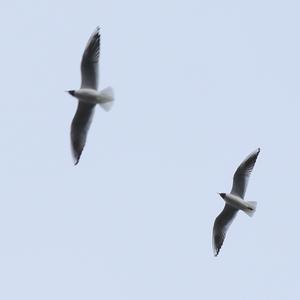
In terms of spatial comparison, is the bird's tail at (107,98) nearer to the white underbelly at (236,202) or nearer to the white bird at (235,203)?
the white bird at (235,203)

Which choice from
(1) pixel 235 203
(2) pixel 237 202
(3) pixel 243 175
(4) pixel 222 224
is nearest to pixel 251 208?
(2) pixel 237 202

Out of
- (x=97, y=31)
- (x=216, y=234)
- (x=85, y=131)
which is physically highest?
(x=97, y=31)

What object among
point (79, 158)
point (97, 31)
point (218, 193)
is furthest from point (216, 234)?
point (97, 31)

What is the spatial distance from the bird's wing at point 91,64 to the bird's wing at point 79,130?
838mm

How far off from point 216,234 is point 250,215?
5.63 feet

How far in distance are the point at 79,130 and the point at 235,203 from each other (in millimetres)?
4826

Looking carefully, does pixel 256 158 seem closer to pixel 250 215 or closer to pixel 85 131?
pixel 250 215

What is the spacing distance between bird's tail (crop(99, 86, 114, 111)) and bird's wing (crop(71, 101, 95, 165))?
42.7 inches

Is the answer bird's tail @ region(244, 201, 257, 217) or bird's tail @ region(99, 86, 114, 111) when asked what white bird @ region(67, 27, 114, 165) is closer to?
bird's tail @ region(99, 86, 114, 111)

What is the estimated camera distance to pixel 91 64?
84.0ft

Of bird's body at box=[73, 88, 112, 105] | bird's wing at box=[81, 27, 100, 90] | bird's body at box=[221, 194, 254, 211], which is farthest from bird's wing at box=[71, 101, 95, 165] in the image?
bird's body at box=[221, 194, 254, 211]

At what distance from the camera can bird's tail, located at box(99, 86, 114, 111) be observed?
984 inches

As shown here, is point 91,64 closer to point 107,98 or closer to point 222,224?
point 107,98

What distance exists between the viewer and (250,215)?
27.1 meters
